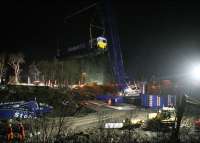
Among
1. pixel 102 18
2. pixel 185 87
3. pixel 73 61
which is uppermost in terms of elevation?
pixel 102 18

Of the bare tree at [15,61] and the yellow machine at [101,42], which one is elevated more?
the yellow machine at [101,42]

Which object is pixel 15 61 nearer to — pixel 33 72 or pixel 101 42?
pixel 33 72

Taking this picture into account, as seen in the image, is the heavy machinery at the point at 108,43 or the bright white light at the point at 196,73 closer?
the bright white light at the point at 196,73

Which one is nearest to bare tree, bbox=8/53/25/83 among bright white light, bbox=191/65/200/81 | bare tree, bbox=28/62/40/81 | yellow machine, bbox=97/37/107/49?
bare tree, bbox=28/62/40/81

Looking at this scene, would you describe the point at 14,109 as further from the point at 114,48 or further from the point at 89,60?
the point at 89,60

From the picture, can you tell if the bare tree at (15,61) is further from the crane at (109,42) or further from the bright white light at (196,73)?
the bright white light at (196,73)

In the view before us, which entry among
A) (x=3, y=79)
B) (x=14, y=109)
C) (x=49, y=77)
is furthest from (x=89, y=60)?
(x=14, y=109)

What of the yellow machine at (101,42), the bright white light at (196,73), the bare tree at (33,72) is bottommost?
the bright white light at (196,73)

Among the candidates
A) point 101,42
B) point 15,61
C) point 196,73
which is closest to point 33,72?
point 15,61

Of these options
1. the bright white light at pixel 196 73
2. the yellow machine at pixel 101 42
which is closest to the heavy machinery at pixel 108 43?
the yellow machine at pixel 101 42

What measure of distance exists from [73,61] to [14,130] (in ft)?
218

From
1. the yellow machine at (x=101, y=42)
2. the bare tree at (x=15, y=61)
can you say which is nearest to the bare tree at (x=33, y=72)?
the bare tree at (x=15, y=61)

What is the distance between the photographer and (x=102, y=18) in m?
71.7

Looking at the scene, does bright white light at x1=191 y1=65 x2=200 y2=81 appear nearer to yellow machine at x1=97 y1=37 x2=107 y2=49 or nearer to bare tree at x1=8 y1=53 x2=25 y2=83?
yellow machine at x1=97 y1=37 x2=107 y2=49
